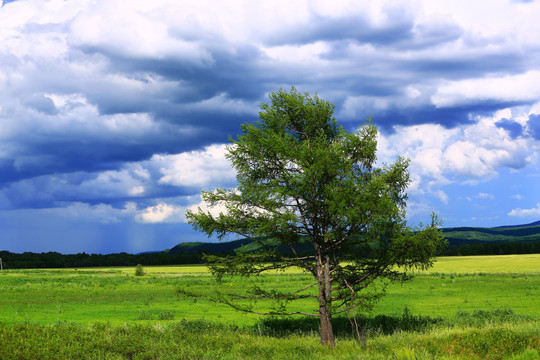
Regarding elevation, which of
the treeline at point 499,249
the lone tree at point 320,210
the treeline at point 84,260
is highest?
the lone tree at point 320,210

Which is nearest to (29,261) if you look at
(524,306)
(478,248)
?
(478,248)

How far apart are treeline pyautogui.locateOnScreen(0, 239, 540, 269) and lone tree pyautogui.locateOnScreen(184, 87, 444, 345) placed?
14199 centimetres

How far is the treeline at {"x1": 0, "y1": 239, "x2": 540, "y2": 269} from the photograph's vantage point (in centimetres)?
15025

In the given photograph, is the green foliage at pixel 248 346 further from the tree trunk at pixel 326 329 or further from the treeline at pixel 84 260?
the treeline at pixel 84 260

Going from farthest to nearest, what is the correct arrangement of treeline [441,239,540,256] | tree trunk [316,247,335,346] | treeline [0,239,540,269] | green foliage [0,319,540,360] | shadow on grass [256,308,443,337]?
treeline [0,239,540,269], treeline [441,239,540,256], shadow on grass [256,308,443,337], tree trunk [316,247,335,346], green foliage [0,319,540,360]

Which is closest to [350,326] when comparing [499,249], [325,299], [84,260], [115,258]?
[325,299]

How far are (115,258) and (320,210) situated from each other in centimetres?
16553

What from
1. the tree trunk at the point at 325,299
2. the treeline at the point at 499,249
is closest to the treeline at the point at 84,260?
the treeline at the point at 499,249

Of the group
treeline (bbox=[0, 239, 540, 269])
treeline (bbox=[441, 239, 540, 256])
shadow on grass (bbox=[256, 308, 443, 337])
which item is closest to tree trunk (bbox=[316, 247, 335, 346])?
shadow on grass (bbox=[256, 308, 443, 337])

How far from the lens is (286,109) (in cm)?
2027

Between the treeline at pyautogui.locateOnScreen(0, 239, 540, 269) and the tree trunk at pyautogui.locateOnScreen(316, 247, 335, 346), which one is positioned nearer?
the tree trunk at pyautogui.locateOnScreen(316, 247, 335, 346)

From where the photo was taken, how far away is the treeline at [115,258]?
15025 centimetres

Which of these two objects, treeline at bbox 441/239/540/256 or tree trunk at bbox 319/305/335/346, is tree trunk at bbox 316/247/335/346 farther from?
treeline at bbox 441/239/540/256

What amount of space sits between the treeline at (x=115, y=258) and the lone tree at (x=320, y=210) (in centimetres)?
Answer: 14199
